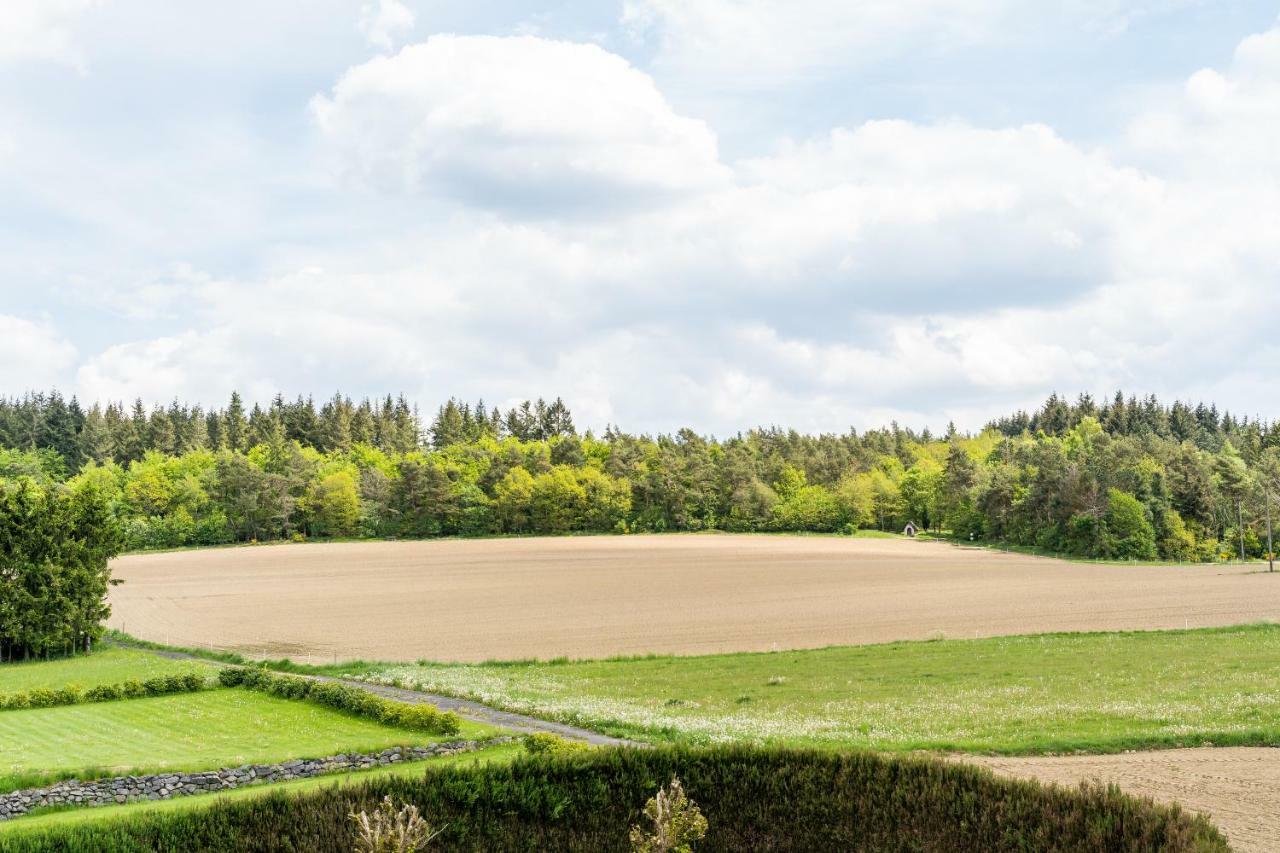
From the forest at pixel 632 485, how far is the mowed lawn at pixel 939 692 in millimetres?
88482

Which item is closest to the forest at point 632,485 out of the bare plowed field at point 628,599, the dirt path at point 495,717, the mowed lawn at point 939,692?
the bare plowed field at point 628,599

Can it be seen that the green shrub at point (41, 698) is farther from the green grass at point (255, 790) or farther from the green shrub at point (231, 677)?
the green grass at point (255, 790)

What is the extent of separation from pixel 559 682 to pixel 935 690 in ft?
46.5

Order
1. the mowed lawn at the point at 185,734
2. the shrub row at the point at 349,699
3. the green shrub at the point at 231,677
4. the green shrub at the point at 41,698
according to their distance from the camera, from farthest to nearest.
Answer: the green shrub at the point at 231,677 → the green shrub at the point at 41,698 → the shrub row at the point at 349,699 → the mowed lawn at the point at 185,734

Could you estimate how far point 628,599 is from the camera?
7519 centimetres

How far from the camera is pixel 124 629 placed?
59.7m

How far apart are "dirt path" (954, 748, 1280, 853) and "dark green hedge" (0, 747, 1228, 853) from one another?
7.98ft

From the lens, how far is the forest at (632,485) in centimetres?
12656

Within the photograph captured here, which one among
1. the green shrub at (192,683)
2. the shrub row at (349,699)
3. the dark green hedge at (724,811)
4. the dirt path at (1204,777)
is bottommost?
the green shrub at (192,683)

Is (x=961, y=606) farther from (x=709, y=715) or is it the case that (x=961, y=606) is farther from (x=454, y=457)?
(x=454, y=457)

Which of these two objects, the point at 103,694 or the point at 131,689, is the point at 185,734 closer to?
the point at 131,689

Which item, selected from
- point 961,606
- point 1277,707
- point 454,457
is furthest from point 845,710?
point 454,457

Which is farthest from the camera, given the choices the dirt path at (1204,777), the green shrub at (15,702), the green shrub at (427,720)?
the green shrub at (15,702)

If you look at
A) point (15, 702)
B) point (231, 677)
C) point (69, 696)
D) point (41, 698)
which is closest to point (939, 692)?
point (231, 677)
